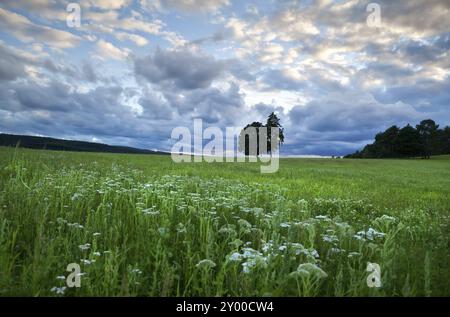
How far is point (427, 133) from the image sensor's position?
114m

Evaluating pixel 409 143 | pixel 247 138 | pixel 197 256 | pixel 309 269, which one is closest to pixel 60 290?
pixel 197 256

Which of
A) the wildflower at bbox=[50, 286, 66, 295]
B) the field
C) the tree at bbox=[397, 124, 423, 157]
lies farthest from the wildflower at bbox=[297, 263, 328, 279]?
the tree at bbox=[397, 124, 423, 157]

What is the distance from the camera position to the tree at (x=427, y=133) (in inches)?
4437

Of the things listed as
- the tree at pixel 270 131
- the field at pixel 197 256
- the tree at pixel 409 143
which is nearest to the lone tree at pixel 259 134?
the tree at pixel 270 131

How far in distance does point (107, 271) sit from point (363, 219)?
692 cm

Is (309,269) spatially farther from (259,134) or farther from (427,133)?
(427,133)

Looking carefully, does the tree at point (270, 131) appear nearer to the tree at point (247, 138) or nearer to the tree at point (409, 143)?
the tree at point (247, 138)

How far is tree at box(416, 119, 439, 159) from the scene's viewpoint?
370 feet

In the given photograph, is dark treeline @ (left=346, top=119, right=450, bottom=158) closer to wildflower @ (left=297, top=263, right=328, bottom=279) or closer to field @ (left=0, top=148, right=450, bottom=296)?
field @ (left=0, top=148, right=450, bottom=296)
